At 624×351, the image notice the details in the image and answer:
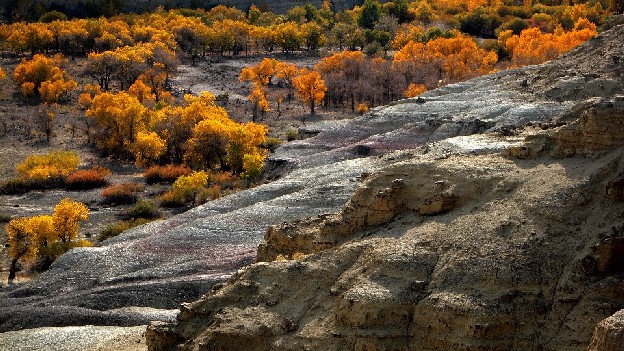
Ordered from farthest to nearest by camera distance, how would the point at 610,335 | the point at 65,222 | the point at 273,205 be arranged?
the point at 65,222 → the point at 273,205 → the point at 610,335

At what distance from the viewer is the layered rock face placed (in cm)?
1683

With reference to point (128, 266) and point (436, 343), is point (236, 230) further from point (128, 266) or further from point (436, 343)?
point (436, 343)

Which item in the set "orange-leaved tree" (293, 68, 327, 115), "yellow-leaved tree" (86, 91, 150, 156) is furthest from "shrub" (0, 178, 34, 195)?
"orange-leaved tree" (293, 68, 327, 115)

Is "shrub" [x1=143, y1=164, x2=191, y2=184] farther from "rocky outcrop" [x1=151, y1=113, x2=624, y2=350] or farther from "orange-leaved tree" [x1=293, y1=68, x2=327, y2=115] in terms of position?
"rocky outcrop" [x1=151, y1=113, x2=624, y2=350]

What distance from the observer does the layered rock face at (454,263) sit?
16828mm

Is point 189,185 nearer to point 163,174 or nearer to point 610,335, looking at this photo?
point 163,174

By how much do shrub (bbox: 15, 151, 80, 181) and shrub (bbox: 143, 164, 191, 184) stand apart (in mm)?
5808

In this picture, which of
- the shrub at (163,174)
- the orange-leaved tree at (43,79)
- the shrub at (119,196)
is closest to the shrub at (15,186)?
the shrub at (119,196)

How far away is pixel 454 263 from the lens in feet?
59.9

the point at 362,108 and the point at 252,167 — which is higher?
the point at 252,167

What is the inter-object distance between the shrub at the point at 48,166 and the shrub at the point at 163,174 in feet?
19.1

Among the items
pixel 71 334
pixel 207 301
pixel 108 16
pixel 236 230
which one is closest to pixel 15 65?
pixel 108 16

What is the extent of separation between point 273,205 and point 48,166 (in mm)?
27505

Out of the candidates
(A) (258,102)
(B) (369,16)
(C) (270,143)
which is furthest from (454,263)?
(B) (369,16)
